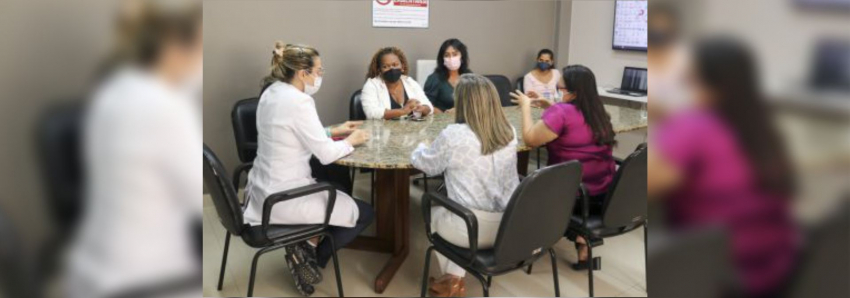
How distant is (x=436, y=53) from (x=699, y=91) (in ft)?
12.4

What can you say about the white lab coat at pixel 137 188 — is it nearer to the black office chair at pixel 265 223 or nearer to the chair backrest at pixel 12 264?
the chair backrest at pixel 12 264

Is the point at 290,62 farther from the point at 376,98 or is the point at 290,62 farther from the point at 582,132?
the point at 582,132

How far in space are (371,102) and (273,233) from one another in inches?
46.9

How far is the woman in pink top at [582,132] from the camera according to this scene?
2.10 meters

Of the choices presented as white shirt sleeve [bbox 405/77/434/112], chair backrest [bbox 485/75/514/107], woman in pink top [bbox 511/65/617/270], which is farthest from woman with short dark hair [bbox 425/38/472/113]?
woman in pink top [bbox 511/65/617/270]

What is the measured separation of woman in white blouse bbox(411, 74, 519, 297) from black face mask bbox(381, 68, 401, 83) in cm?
114

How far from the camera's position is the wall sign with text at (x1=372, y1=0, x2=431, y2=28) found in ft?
12.0

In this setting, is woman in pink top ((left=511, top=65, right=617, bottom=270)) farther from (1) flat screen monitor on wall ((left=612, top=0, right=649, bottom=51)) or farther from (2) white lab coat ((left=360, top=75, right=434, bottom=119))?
(1) flat screen monitor on wall ((left=612, top=0, right=649, bottom=51))

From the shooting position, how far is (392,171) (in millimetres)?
2357

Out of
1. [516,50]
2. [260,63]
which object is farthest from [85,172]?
[516,50]

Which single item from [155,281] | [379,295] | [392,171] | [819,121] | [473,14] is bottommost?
[379,295]

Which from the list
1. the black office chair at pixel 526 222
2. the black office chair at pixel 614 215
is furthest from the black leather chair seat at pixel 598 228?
the black office chair at pixel 526 222

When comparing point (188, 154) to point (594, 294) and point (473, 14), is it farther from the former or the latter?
point (473, 14)

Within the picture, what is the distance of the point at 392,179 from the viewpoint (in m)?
2.38
